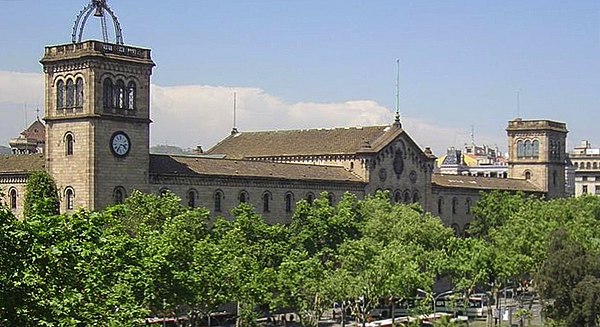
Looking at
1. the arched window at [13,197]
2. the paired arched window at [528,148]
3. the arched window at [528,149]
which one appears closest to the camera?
the arched window at [13,197]

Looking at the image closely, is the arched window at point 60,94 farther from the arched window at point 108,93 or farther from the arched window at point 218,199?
the arched window at point 218,199

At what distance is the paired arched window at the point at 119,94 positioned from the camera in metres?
74.1

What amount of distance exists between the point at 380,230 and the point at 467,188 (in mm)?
38019

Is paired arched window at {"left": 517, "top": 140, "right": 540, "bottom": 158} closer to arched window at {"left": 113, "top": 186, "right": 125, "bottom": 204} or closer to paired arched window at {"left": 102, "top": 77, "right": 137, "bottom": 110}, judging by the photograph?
paired arched window at {"left": 102, "top": 77, "right": 137, "bottom": 110}

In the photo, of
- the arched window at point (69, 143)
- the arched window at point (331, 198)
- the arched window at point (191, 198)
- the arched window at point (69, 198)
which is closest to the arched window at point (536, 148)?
the arched window at point (331, 198)

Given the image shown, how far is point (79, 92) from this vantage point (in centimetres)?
7406

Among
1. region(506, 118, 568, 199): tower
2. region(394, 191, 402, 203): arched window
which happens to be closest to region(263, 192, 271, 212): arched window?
region(394, 191, 402, 203): arched window

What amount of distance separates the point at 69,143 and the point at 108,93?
14.8 ft

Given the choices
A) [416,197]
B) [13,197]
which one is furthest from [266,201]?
[416,197]

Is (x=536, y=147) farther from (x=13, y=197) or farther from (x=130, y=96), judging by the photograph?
(x=13, y=197)

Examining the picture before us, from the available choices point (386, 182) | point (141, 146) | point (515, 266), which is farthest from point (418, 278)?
point (386, 182)

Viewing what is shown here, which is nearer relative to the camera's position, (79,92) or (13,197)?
(79,92)

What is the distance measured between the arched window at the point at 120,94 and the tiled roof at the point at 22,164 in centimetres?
724

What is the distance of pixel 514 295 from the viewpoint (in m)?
94.3
